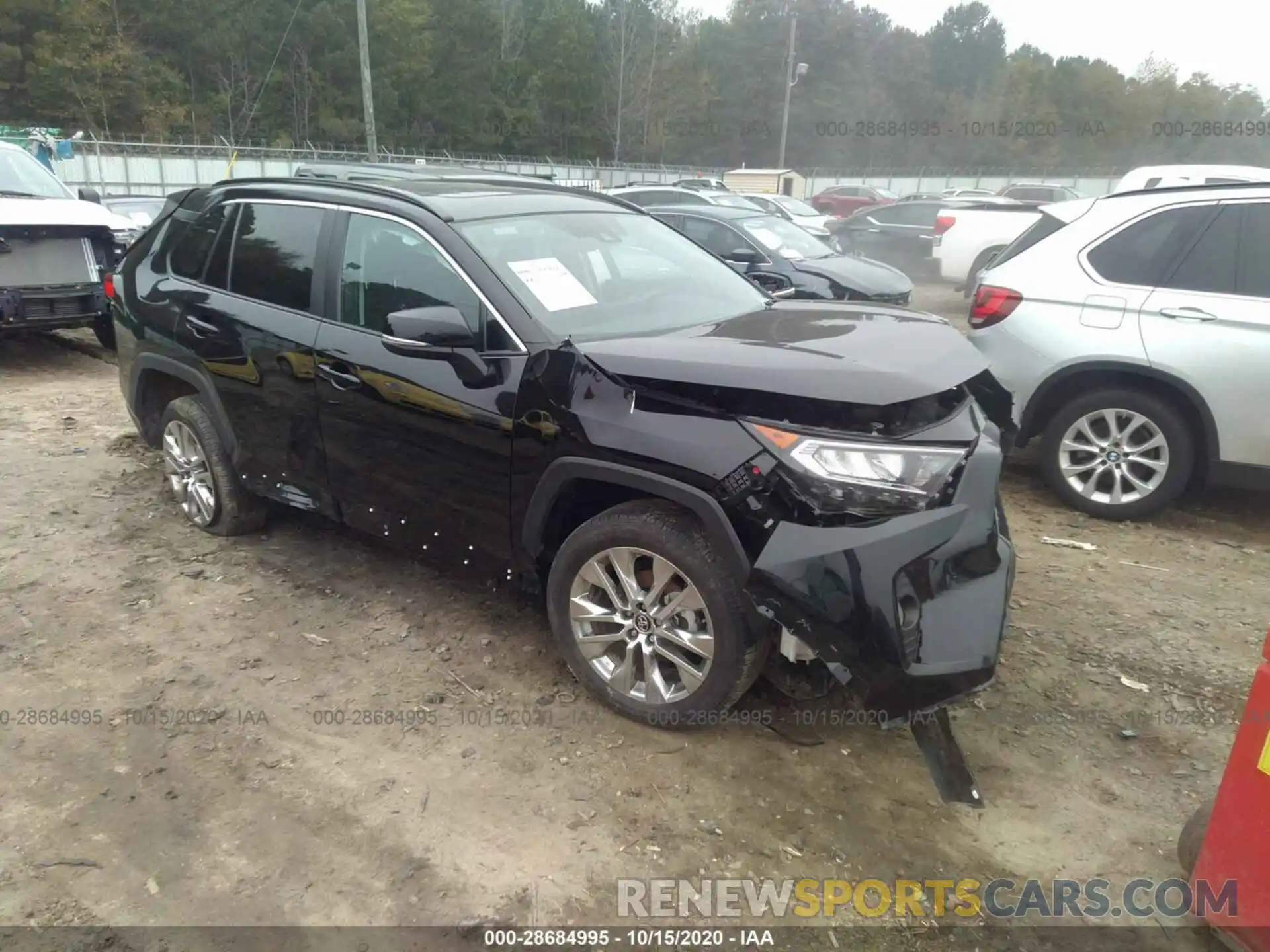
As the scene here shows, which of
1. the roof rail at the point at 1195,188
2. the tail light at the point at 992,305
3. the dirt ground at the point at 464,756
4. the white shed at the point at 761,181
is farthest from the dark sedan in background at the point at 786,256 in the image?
the white shed at the point at 761,181

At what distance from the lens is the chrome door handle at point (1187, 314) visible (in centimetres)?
464

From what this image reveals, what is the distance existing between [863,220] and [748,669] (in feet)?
57.1

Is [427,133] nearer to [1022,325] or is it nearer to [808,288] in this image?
[808,288]

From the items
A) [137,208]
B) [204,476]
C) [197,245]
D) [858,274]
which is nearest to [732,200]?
[858,274]

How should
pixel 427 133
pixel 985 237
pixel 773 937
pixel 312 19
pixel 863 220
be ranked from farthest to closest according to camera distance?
1. pixel 427 133
2. pixel 312 19
3. pixel 863 220
4. pixel 985 237
5. pixel 773 937

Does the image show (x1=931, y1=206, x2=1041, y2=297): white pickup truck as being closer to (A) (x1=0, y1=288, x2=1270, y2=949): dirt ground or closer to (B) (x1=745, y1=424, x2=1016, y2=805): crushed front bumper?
(A) (x1=0, y1=288, x2=1270, y2=949): dirt ground

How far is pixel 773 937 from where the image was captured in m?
2.36

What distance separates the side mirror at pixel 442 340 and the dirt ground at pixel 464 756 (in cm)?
120

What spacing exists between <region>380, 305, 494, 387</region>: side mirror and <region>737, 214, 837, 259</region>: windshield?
7684 millimetres

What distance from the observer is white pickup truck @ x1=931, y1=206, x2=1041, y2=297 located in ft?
45.3

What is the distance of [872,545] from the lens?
2570mm

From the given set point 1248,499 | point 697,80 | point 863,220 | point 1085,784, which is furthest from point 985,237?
point 697,80

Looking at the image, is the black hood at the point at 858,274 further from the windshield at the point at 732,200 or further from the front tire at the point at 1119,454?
the front tire at the point at 1119,454

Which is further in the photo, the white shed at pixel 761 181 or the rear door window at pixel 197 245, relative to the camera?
the white shed at pixel 761 181
